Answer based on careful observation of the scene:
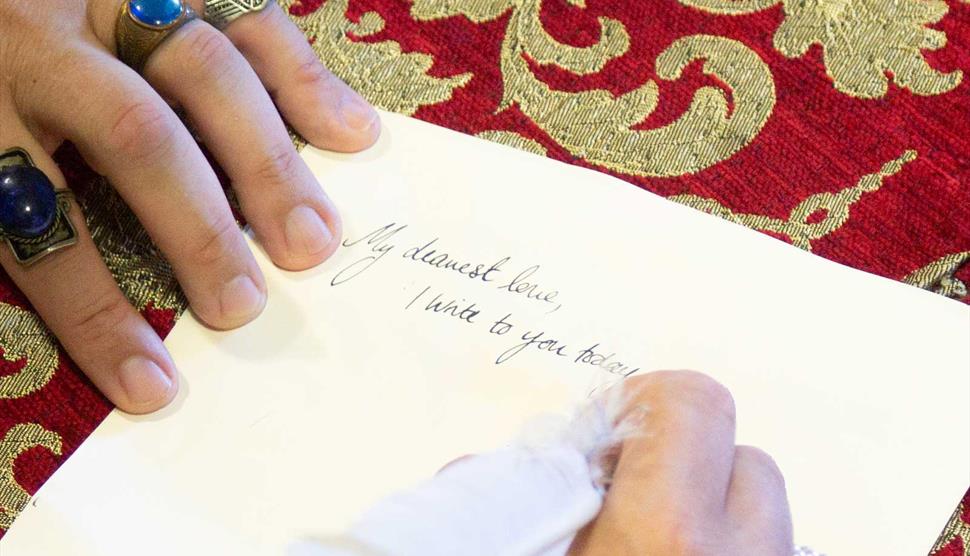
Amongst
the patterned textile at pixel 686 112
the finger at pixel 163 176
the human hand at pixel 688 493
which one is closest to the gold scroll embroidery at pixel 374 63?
the patterned textile at pixel 686 112

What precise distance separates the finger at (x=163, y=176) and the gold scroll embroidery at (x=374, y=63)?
12cm

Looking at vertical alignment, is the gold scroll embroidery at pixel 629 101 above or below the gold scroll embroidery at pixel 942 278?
above

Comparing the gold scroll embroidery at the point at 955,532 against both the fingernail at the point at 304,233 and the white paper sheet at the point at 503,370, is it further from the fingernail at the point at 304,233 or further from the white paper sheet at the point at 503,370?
the fingernail at the point at 304,233

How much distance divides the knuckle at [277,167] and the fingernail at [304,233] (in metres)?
0.02

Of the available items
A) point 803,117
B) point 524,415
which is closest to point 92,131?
point 524,415

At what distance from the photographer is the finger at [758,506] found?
0.33m

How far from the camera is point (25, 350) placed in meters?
0.44

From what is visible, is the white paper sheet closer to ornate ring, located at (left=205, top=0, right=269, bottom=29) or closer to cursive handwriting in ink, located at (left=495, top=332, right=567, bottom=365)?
cursive handwriting in ink, located at (left=495, top=332, right=567, bottom=365)

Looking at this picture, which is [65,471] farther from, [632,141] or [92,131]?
[632,141]

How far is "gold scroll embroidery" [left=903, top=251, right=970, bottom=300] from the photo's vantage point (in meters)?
0.45

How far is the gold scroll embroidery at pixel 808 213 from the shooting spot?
46 centimetres

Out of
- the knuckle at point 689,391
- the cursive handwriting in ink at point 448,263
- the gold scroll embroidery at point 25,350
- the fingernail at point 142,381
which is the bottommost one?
the gold scroll embroidery at point 25,350

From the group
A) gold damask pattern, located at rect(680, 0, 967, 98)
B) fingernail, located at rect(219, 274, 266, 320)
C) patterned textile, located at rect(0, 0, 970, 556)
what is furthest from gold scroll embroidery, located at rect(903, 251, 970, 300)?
fingernail, located at rect(219, 274, 266, 320)

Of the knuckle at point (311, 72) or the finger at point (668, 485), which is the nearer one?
the finger at point (668, 485)
